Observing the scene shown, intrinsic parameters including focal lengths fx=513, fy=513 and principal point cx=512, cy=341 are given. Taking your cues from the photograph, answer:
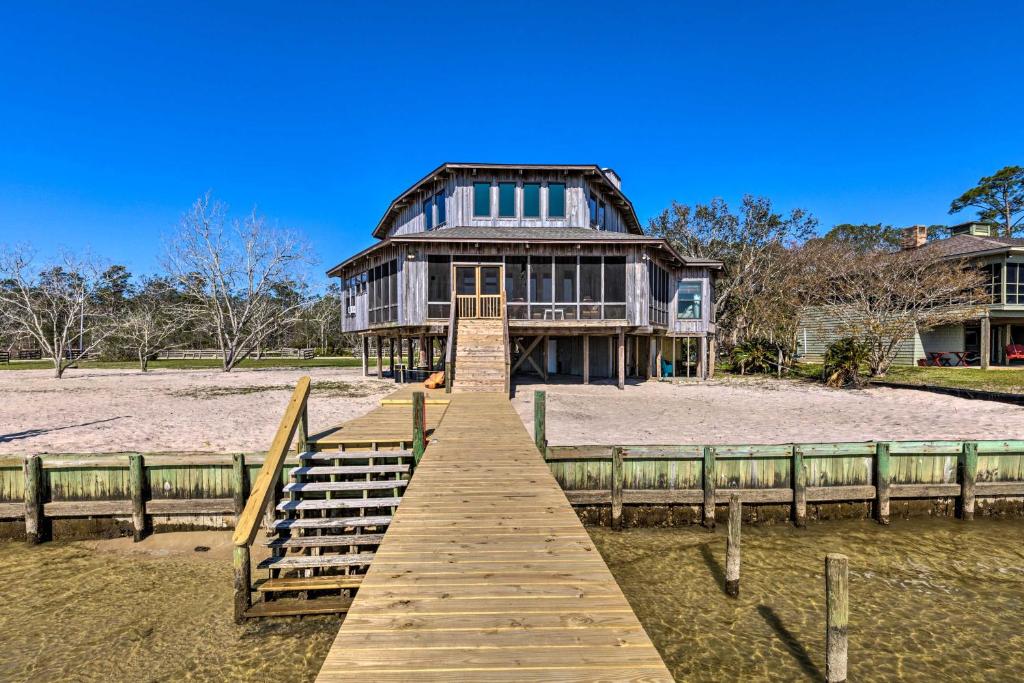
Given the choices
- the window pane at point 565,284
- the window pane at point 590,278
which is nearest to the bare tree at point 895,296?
the window pane at point 590,278

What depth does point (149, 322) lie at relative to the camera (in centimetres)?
4031

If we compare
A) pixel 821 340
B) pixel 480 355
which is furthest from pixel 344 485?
pixel 821 340

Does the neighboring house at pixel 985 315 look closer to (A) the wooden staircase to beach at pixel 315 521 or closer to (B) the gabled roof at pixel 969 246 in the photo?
(B) the gabled roof at pixel 969 246

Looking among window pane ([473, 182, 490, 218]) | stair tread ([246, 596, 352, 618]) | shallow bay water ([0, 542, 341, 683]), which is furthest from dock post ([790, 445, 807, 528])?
window pane ([473, 182, 490, 218])

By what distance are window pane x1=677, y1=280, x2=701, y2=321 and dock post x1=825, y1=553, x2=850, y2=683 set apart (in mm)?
25319

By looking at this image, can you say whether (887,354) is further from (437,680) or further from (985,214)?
(985,214)

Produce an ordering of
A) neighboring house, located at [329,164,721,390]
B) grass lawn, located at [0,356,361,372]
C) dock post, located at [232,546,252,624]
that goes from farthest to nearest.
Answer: grass lawn, located at [0,356,361,372] < neighboring house, located at [329,164,721,390] < dock post, located at [232,546,252,624]

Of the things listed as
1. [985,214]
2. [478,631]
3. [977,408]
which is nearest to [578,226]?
[977,408]

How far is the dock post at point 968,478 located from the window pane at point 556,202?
58.7ft

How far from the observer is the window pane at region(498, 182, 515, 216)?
24.4m

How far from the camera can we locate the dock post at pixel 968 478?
32.2 feet

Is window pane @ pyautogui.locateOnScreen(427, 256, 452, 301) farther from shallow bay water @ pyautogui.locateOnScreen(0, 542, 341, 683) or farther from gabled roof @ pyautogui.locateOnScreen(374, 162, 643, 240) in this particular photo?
shallow bay water @ pyautogui.locateOnScreen(0, 542, 341, 683)

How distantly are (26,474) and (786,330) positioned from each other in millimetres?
31586

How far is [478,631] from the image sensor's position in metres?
3.34
